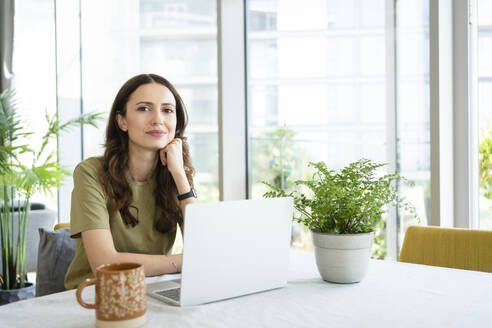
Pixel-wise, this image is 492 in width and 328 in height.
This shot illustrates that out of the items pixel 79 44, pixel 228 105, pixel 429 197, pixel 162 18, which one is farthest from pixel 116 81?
pixel 429 197

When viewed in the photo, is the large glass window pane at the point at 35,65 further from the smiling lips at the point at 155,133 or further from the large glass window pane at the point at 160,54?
the smiling lips at the point at 155,133

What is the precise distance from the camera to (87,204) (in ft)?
4.78

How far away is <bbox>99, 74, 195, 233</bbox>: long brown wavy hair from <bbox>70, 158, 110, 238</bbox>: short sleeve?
1.2 inches

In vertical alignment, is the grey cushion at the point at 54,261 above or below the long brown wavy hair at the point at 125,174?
below

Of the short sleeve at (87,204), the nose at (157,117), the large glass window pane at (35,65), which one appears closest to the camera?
the short sleeve at (87,204)

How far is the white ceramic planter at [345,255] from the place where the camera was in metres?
1.21

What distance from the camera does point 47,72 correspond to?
4.52 meters

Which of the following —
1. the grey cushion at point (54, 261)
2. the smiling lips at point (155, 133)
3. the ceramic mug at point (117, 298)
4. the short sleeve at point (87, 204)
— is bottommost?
the grey cushion at point (54, 261)

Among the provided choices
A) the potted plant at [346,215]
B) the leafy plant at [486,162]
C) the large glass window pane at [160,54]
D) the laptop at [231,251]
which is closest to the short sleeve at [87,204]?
the laptop at [231,251]

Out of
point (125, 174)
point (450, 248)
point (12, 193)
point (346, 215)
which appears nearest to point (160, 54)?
point (12, 193)

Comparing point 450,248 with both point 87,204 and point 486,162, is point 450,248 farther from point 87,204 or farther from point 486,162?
point 87,204

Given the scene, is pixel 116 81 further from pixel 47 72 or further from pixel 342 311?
pixel 342 311

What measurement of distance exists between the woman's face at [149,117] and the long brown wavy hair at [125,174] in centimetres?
4

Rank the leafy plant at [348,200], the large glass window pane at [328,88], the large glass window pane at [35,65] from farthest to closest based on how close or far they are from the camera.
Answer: the large glass window pane at [35,65] → the large glass window pane at [328,88] → the leafy plant at [348,200]
